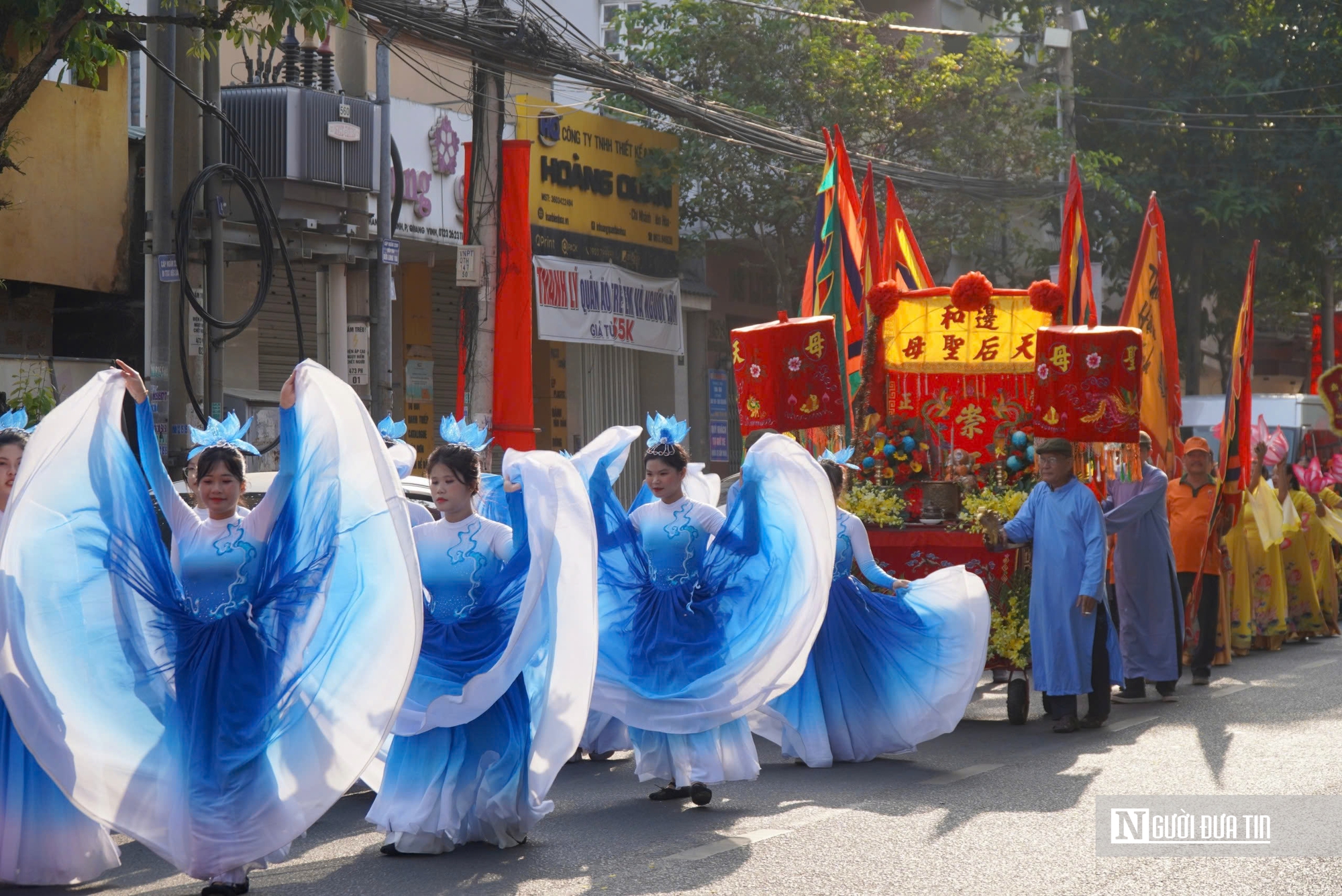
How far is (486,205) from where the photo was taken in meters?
13.1

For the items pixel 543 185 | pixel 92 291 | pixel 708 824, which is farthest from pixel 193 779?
pixel 543 185

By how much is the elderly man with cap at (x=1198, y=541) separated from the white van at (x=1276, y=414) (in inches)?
478

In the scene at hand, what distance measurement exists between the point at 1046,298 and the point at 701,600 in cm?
488

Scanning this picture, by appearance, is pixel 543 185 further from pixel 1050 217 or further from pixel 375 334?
pixel 1050 217

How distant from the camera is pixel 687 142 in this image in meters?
21.4

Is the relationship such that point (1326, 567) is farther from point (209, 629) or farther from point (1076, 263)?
point (209, 629)

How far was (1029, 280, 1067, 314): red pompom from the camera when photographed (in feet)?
35.9

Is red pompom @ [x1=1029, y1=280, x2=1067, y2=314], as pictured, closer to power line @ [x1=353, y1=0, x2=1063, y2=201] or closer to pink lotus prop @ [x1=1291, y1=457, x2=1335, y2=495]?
power line @ [x1=353, y1=0, x2=1063, y2=201]

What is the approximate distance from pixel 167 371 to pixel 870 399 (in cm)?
481

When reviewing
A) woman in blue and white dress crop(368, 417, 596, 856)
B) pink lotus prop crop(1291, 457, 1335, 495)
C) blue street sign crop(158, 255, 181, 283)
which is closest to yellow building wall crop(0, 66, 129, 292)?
blue street sign crop(158, 255, 181, 283)

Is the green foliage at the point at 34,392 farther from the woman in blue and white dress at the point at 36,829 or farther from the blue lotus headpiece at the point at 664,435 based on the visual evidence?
the woman in blue and white dress at the point at 36,829

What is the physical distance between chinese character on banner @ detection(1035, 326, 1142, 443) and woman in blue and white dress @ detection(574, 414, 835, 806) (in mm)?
2990

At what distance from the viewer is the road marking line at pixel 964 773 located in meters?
7.53

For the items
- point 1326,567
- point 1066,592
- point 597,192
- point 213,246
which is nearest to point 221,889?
point 1066,592
